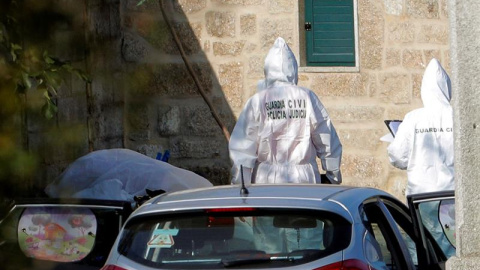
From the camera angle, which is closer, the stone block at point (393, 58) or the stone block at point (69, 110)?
the stone block at point (69, 110)

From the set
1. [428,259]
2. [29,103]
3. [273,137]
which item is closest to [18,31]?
[29,103]

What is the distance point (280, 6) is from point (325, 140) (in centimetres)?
477

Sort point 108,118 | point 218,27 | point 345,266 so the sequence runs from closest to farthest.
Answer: point 108,118, point 345,266, point 218,27

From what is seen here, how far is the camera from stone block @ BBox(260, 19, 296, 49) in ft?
38.3

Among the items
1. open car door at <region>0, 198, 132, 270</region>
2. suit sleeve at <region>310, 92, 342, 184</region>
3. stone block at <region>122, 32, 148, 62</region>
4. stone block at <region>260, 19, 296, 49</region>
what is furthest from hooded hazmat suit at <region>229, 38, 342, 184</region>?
stone block at <region>260, 19, 296, 49</region>

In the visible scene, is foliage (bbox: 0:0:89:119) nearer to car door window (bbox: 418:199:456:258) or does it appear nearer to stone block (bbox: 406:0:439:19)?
car door window (bbox: 418:199:456:258)

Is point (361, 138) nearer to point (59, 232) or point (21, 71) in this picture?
point (59, 232)

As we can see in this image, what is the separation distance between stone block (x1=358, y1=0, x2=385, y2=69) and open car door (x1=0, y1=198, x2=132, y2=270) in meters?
6.82

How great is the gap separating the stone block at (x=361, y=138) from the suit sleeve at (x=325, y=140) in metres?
4.32

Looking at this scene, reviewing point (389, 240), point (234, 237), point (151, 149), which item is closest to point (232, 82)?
point (151, 149)

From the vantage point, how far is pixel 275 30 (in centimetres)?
1172

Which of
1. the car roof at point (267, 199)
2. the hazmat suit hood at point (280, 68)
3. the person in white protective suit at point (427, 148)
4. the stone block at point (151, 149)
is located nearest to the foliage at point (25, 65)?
the car roof at point (267, 199)

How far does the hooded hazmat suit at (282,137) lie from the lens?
716 centimetres

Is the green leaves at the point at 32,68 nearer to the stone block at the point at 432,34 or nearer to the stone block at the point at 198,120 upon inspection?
the stone block at the point at 198,120
